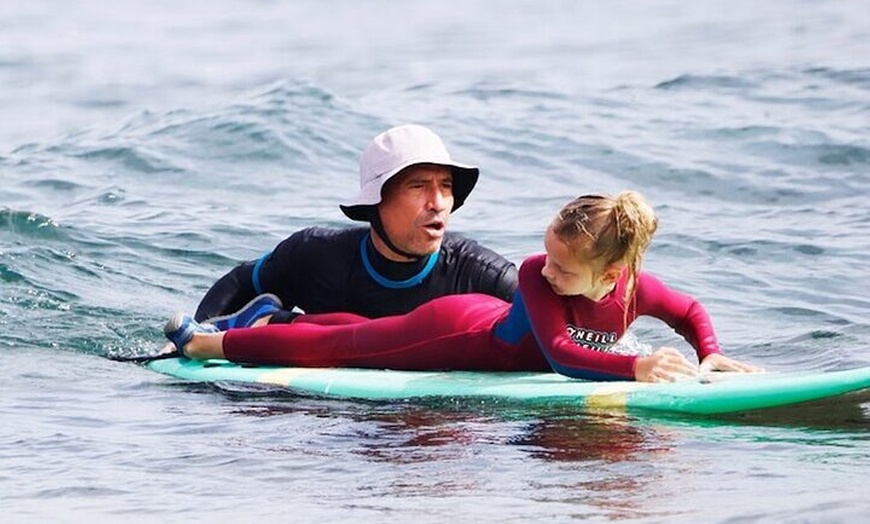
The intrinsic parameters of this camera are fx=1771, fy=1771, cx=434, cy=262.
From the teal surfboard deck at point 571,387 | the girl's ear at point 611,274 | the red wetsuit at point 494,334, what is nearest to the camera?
the teal surfboard deck at point 571,387

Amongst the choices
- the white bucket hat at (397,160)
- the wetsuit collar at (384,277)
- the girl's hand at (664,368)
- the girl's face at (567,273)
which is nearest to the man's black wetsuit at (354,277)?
the wetsuit collar at (384,277)

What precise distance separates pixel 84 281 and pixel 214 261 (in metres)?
0.95

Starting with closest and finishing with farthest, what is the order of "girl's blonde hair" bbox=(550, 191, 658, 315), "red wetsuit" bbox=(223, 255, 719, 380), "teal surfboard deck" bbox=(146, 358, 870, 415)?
"teal surfboard deck" bbox=(146, 358, 870, 415), "girl's blonde hair" bbox=(550, 191, 658, 315), "red wetsuit" bbox=(223, 255, 719, 380)

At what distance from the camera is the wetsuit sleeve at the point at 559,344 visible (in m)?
6.00

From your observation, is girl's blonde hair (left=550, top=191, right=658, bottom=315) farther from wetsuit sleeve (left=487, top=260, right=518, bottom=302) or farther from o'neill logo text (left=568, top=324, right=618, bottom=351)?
wetsuit sleeve (left=487, top=260, right=518, bottom=302)

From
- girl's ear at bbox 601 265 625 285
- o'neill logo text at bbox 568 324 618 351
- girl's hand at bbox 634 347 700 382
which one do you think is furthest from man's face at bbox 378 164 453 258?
girl's hand at bbox 634 347 700 382

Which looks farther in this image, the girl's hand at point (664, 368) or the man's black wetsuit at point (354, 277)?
the man's black wetsuit at point (354, 277)

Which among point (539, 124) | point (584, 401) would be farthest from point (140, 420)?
point (539, 124)

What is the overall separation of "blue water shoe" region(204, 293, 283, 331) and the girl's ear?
5.71 ft

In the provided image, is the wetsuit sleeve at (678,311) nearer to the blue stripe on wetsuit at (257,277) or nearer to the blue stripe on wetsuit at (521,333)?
the blue stripe on wetsuit at (521,333)

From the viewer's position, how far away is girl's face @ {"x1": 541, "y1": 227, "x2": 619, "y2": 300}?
231 inches

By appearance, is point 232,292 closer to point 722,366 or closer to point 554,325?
point 554,325

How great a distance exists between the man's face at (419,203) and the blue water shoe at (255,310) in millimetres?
744

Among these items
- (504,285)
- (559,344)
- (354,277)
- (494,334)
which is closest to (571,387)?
(559,344)
